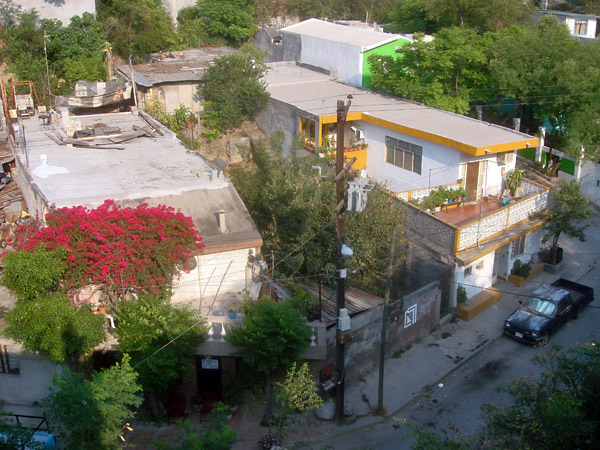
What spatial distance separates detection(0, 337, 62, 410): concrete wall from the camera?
14.7m

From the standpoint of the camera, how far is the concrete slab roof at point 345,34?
105 feet

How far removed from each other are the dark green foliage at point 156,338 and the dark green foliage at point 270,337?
3.54ft

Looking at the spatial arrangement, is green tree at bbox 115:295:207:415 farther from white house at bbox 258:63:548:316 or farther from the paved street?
white house at bbox 258:63:548:316

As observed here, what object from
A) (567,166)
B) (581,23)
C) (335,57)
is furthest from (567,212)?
(581,23)

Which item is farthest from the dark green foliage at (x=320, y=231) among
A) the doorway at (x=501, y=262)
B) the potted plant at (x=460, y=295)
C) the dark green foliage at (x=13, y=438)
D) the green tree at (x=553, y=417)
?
the dark green foliage at (x=13, y=438)

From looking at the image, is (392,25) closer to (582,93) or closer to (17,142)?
(582,93)

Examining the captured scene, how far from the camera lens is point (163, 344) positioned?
1411 cm

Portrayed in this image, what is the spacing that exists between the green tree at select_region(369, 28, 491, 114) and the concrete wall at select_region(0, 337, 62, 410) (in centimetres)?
1916

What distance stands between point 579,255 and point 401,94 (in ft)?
33.8

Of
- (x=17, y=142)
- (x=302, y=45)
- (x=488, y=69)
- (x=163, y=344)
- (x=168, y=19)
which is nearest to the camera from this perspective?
(x=163, y=344)

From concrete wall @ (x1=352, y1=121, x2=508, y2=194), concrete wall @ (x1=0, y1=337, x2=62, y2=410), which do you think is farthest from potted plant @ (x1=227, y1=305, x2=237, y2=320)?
concrete wall @ (x1=352, y1=121, x2=508, y2=194)

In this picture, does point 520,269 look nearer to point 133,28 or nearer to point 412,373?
point 412,373

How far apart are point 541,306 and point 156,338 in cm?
1202

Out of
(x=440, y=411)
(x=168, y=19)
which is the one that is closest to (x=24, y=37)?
(x=168, y=19)
